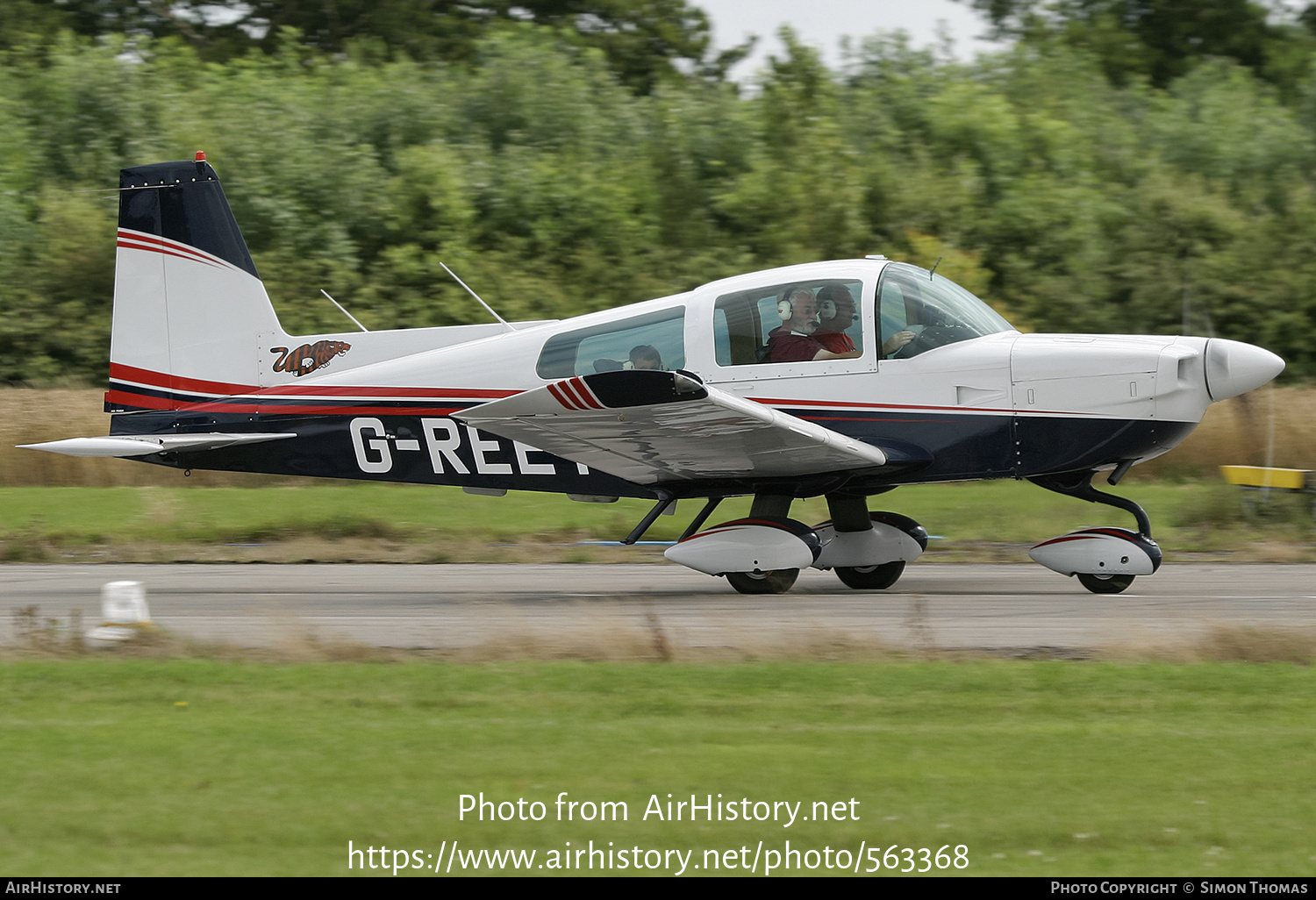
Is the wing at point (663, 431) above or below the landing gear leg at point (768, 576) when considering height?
above

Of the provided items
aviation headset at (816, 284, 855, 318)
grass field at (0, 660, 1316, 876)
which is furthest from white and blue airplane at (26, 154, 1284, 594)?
grass field at (0, 660, 1316, 876)

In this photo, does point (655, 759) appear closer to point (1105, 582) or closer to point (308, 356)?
point (1105, 582)

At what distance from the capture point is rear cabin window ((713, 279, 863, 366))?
9328 mm

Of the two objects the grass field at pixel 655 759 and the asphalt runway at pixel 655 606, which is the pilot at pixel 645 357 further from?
the grass field at pixel 655 759

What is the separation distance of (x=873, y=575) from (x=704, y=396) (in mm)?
2755

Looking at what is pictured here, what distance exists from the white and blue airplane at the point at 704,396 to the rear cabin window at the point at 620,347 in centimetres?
2

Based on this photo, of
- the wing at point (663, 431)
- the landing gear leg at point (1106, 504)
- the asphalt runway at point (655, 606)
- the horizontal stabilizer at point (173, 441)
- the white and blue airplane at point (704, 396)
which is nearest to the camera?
the asphalt runway at point (655, 606)

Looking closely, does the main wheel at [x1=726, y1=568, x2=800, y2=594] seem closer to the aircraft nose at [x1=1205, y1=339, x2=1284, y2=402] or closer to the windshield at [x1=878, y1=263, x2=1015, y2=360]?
the windshield at [x1=878, y1=263, x2=1015, y2=360]

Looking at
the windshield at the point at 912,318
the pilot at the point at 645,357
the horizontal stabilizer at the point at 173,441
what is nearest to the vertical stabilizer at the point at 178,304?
the horizontal stabilizer at the point at 173,441

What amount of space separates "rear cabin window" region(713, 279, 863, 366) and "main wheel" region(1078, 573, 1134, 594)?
89.4 inches

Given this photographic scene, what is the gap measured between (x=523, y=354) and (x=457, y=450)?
867mm

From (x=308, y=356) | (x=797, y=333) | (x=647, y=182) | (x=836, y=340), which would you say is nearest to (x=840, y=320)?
(x=836, y=340)

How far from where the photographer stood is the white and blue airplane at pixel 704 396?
Answer: 29.5 feet

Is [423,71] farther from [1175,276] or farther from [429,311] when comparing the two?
[1175,276]
